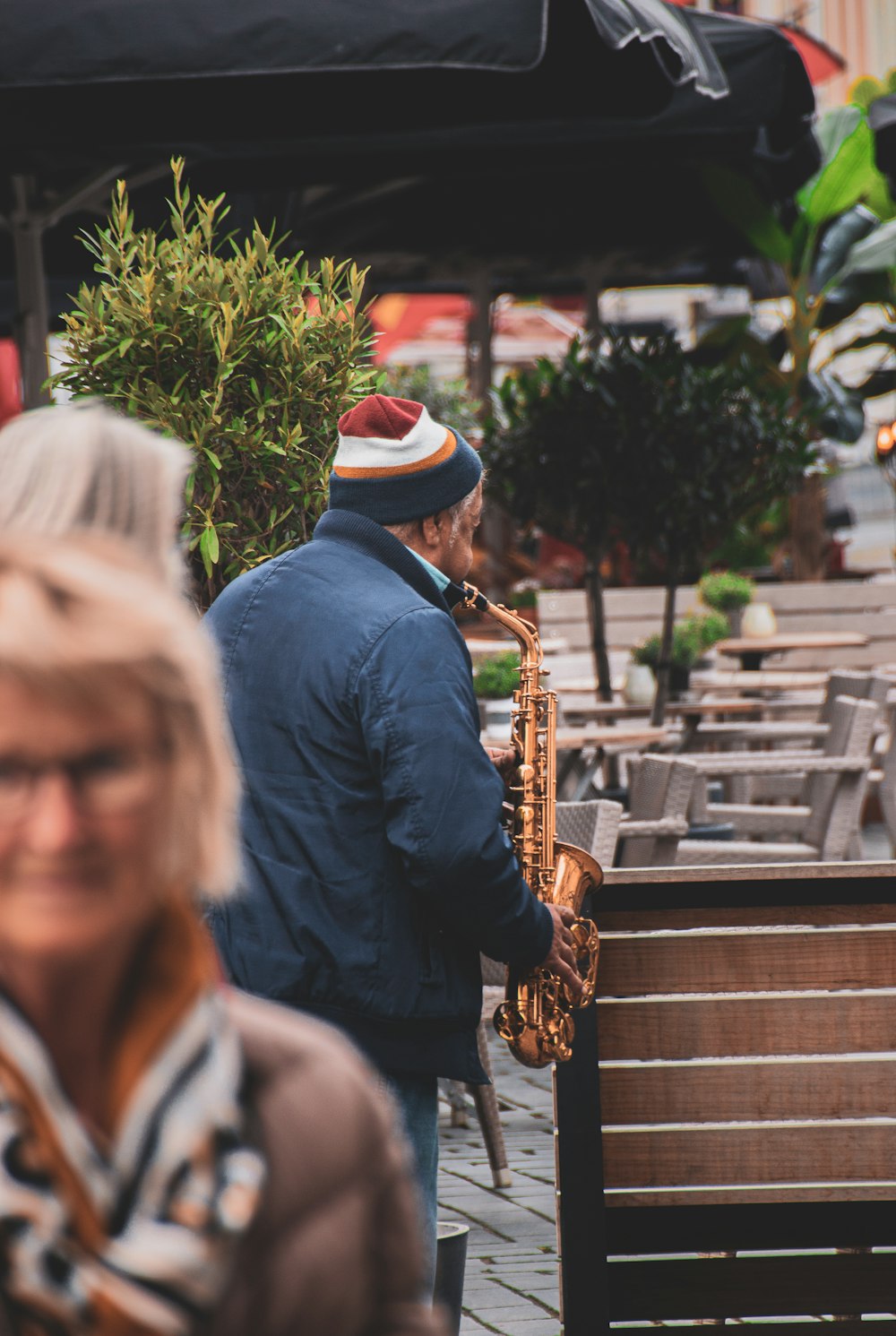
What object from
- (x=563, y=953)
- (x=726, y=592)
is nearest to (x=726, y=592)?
(x=726, y=592)

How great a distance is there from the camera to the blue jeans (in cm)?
270

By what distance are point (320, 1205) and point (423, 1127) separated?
169cm

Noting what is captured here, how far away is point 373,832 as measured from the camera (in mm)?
2664

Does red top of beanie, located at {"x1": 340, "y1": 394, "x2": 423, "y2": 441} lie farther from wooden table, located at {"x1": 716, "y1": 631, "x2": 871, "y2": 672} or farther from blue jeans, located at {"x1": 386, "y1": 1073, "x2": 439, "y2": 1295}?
wooden table, located at {"x1": 716, "y1": 631, "x2": 871, "y2": 672}

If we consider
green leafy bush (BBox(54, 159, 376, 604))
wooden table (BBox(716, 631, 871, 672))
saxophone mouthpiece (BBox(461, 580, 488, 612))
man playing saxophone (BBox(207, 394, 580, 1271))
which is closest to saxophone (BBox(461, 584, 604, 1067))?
saxophone mouthpiece (BBox(461, 580, 488, 612))

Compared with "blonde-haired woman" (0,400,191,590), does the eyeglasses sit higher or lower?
lower

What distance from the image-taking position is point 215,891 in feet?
3.73

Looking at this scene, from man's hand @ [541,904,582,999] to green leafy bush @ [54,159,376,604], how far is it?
1.15 metres

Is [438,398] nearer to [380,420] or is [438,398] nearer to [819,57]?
[819,57]

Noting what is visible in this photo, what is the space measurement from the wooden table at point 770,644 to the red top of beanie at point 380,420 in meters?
7.60

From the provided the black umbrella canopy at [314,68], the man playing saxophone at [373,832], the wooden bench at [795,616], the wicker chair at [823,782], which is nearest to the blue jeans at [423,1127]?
the man playing saxophone at [373,832]

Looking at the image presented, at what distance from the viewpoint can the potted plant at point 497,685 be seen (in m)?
6.96

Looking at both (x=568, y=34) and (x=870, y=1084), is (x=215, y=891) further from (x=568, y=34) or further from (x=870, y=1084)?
(x=568, y=34)

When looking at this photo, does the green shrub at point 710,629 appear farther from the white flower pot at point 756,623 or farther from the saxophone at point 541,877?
the saxophone at point 541,877
